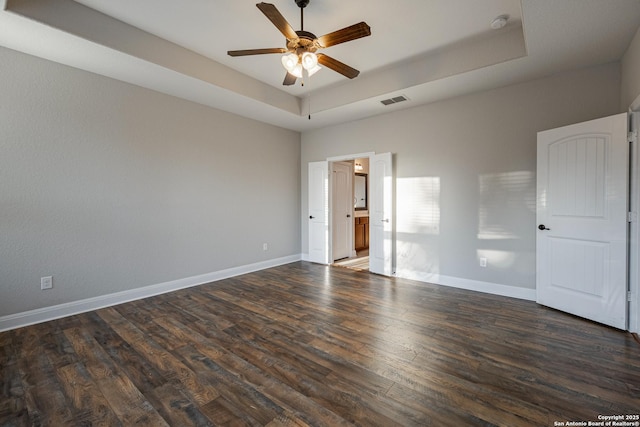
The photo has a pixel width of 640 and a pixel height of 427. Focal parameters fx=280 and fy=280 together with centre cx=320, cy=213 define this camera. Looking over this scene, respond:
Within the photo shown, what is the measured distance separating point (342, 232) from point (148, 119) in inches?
171

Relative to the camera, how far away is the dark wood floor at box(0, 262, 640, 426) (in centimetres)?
170

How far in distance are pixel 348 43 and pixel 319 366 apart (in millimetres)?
3408

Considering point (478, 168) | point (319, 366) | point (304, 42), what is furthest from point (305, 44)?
point (478, 168)

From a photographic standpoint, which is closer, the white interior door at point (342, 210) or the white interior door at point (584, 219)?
the white interior door at point (584, 219)

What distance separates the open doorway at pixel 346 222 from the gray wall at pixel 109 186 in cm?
191

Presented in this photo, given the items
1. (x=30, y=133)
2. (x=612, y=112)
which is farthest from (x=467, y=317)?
(x=30, y=133)

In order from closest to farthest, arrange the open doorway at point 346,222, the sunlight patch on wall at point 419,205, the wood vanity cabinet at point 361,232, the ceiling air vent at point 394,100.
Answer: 1. the ceiling air vent at point 394,100
2. the sunlight patch on wall at point 419,205
3. the open doorway at point 346,222
4. the wood vanity cabinet at point 361,232

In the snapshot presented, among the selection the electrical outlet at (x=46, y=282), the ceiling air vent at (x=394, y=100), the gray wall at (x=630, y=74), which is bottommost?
the electrical outlet at (x=46, y=282)

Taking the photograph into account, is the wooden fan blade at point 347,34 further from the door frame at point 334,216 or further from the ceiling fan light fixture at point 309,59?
the door frame at point 334,216

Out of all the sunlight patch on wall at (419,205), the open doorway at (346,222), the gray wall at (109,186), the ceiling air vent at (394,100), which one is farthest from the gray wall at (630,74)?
the gray wall at (109,186)

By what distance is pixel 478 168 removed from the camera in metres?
3.97

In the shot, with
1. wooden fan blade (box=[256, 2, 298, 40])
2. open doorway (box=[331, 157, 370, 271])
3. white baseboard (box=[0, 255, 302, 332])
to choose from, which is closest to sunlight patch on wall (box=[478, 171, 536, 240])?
open doorway (box=[331, 157, 370, 271])

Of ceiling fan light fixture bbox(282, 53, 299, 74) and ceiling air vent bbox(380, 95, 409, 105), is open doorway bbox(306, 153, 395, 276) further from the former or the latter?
ceiling fan light fixture bbox(282, 53, 299, 74)

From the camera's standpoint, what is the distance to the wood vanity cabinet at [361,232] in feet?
24.2
